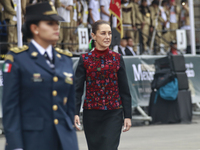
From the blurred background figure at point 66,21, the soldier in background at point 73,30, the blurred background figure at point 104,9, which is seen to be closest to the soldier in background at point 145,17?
the blurred background figure at point 104,9

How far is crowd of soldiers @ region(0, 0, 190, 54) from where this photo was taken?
13.0m

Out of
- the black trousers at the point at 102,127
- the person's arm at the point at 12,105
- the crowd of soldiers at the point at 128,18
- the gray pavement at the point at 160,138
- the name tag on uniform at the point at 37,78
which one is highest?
the crowd of soldiers at the point at 128,18

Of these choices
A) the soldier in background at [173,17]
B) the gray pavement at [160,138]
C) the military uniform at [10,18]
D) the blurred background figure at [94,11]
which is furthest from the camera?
the soldier in background at [173,17]

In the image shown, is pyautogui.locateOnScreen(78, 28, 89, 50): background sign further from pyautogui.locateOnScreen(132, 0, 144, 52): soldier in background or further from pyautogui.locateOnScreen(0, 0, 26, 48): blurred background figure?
pyautogui.locateOnScreen(132, 0, 144, 52): soldier in background

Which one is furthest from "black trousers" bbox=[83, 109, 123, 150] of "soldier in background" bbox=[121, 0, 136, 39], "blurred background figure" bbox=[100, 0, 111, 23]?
"soldier in background" bbox=[121, 0, 136, 39]

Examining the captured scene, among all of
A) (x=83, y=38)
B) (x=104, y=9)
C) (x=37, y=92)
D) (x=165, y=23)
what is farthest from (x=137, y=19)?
(x=37, y=92)

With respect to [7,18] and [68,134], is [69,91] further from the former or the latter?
[7,18]

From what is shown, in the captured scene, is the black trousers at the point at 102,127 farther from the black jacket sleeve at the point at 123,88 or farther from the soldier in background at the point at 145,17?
the soldier in background at the point at 145,17

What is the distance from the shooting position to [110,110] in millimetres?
Result: 5195

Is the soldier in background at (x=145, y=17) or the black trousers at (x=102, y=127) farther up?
the soldier in background at (x=145, y=17)

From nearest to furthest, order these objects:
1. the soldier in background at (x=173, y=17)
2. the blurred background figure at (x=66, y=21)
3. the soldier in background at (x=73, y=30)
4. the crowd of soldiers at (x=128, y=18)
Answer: the crowd of soldiers at (x=128, y=18) → the blurred background figure at (x=66, y=21) → the soldier in background at (x=73, y=30) → the soldier in background at (x=173, y=17)

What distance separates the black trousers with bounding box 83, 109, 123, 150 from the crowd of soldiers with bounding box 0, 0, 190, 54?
734 cm

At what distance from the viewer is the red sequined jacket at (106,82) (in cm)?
520

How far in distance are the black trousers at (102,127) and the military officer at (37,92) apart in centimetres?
181
